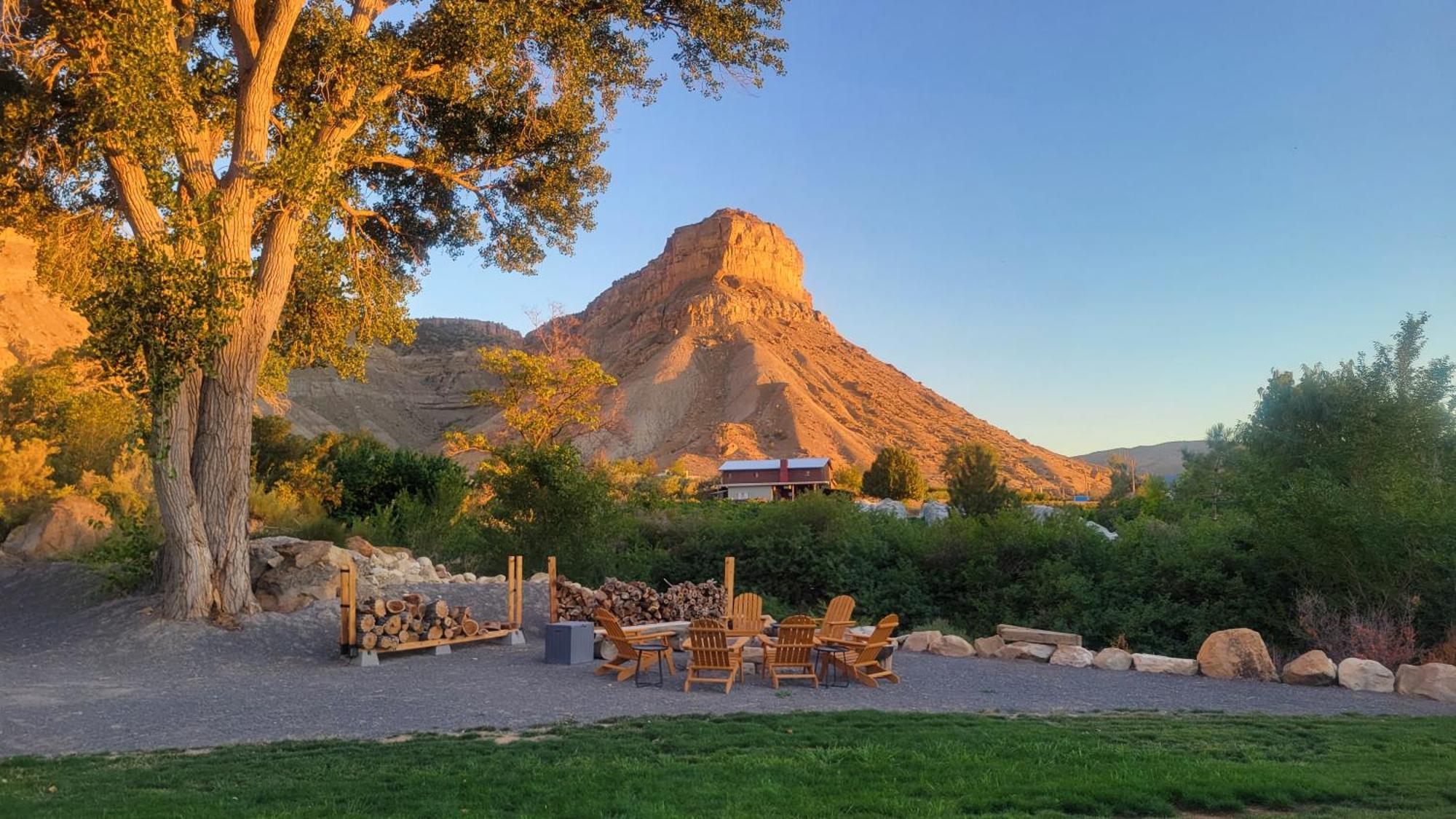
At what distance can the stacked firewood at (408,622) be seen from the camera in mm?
11508

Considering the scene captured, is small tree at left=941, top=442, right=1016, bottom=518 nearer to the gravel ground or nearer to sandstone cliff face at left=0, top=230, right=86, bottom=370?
the gravel ground

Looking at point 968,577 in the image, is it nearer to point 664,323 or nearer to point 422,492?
point 422,492

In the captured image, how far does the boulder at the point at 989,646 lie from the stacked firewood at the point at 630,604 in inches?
145

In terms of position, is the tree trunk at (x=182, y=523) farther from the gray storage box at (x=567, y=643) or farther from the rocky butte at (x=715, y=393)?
the rocky butte at (x=715, y=393)

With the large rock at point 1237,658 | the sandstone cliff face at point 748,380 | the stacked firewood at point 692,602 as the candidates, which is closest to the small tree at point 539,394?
the sandstone cliff face at point 748,380

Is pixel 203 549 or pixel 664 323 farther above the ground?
pixel 664 323

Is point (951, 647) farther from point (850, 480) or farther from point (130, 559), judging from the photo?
point (850, 480)

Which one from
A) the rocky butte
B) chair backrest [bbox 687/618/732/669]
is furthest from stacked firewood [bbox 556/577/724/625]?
the rocky butte

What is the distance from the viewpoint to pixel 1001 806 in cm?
506

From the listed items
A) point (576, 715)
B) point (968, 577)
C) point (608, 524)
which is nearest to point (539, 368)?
point (608, 524)

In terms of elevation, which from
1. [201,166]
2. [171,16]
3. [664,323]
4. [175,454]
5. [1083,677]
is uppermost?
[664,323]

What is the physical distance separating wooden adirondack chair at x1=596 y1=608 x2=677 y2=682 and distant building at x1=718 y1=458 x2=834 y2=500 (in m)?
51.3

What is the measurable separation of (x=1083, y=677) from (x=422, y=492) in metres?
17.0

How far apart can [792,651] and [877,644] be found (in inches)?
36.3
